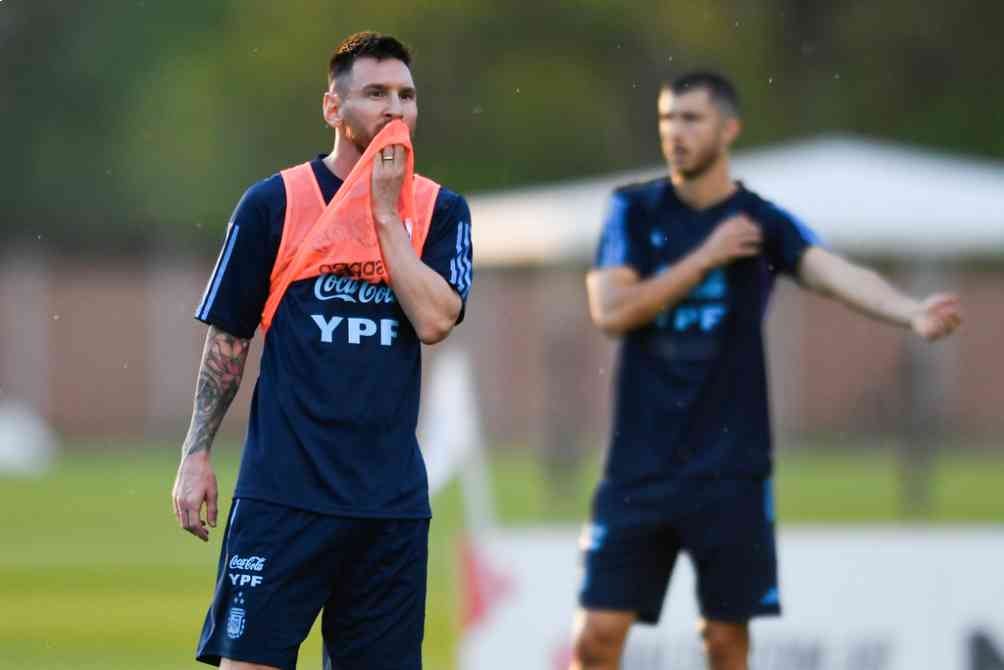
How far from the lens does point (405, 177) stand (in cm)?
532

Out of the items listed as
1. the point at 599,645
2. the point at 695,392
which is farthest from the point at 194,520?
the point at 695,392

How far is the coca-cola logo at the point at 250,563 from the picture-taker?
17.5 feet

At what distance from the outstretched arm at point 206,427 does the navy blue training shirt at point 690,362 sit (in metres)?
1.91

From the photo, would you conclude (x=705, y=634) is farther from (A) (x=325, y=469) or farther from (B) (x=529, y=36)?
(B) (x=529, y=36)

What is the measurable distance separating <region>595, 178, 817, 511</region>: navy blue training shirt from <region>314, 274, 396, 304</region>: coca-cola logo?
6.07 ft

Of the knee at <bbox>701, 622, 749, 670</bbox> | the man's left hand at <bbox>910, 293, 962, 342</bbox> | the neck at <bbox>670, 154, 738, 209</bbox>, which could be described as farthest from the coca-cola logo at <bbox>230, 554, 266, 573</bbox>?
the neck at <bbox>670, 154, 738, 209</bbox>

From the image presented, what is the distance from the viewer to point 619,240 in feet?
23.6

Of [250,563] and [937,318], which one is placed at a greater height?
[937,318]

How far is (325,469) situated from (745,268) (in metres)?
2.26

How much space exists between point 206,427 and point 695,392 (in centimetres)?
208

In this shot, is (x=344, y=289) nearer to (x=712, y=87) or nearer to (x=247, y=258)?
(x=247, y=258)

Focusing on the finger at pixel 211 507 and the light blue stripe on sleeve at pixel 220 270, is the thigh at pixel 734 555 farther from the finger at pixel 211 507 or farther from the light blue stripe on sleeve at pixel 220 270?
the light blue stripe on sleeve at pixel 220 270

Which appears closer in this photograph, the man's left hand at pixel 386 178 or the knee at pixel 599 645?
the man's left hand at pixel 386 178

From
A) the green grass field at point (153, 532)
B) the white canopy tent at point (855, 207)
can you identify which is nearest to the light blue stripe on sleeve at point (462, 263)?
the green grass field at point (153, 532)
